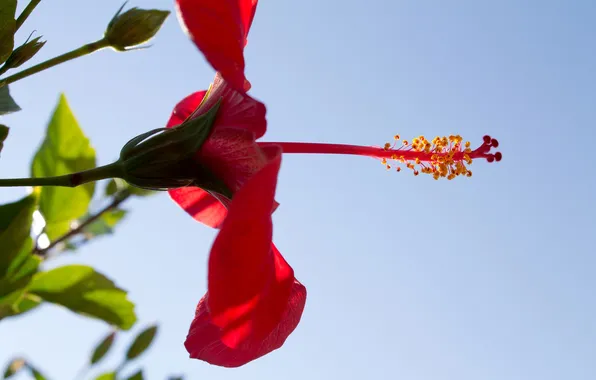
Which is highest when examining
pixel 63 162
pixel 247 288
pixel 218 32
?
pixel 218 32

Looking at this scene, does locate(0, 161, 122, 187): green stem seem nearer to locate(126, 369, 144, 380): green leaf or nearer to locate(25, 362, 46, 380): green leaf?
locate(126, 369, 144, 380): green leaf

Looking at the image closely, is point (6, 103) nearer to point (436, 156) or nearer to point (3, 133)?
point (3, 133)

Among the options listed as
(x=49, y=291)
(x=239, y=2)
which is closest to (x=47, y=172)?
(x=49, y=291)

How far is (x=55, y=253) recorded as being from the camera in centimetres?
171

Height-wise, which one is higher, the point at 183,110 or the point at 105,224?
the point at 183,110

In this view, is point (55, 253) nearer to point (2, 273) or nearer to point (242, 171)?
point (2, 273)

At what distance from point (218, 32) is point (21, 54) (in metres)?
0.28

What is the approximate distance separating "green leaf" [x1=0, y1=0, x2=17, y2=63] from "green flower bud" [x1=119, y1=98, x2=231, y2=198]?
0.23 meters

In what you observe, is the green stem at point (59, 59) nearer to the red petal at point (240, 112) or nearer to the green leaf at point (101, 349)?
the red petal at point (240, 112)

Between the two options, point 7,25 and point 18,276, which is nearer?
point 7,25

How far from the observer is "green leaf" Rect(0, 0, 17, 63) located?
0.83m

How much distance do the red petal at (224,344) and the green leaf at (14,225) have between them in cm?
31

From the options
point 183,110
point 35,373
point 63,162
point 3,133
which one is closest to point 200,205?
point 183,110

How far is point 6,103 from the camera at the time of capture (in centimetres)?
93
